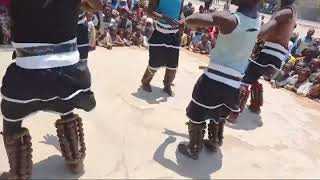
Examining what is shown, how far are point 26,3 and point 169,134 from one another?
2.40 metres

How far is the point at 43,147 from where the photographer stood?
4609 mm

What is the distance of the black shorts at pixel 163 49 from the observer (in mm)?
6668

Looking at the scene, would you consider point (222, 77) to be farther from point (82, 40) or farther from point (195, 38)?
point (195, 38)

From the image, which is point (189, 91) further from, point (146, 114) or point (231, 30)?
point (231, 30)

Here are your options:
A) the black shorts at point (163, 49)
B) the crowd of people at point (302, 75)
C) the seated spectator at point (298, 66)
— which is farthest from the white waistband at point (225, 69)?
the seated spectator at point (298, 66)


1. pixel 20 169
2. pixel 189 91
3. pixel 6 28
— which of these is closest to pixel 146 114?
pixel 189 91

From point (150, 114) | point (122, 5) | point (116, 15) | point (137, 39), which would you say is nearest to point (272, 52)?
point (150, 114)

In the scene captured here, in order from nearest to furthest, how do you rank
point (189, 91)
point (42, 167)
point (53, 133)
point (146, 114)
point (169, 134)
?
1. point (42, 167)
2. point (53, 133)
3. point (169, 134)
4. point (146, 114)
5. point (189, 91)

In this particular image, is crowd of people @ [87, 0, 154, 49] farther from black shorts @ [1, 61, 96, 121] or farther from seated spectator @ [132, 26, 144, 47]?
black shorts @ [1, 61, 96, 121]

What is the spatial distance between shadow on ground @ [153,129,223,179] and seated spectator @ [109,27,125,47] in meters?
5.71

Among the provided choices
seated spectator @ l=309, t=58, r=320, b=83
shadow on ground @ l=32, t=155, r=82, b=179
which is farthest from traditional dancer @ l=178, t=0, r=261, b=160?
seated spectator @ l=309, t=58, r=320, b=83

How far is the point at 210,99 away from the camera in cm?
450

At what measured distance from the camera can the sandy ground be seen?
4.39 m

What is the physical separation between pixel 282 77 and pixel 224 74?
17.5ft
